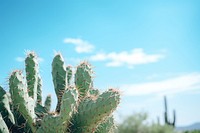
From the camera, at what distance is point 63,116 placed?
3.84m

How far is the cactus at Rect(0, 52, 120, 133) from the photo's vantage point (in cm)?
388

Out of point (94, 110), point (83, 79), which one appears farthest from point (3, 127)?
point (83, 79)

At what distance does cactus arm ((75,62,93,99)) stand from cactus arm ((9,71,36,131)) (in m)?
0.66

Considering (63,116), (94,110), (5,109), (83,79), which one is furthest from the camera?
(83,79)

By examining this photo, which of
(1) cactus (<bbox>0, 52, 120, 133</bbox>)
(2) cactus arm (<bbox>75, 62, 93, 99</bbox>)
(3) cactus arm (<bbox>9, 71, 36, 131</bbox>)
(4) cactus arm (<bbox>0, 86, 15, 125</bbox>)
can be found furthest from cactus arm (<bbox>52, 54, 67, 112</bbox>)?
(4) cactus arm (<bbox>0, 86, 15, 125</bbox>)

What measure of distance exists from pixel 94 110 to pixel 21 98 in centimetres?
81

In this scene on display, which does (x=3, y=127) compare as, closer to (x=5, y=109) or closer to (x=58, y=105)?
(x=5, y=109)

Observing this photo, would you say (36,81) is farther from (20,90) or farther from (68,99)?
(68,99)

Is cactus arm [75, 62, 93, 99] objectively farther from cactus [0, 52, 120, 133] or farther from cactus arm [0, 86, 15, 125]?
cactus arm [0, 86, 15, 125]

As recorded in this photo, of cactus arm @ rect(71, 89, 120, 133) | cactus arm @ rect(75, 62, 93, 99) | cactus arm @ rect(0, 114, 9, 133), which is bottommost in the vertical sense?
cactus arm @ rect(0, 114, 9, 133)

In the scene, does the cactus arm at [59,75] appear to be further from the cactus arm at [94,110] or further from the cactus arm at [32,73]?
the cactus arm at [94,110]

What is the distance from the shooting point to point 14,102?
4156 mm

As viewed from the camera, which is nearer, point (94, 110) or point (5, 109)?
point (94, 110)

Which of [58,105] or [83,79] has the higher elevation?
[83,79]
